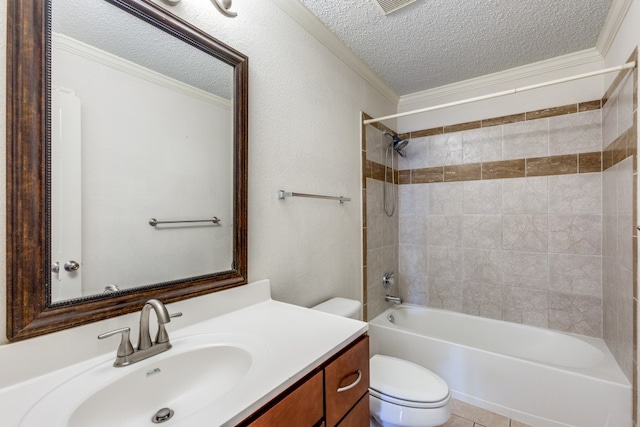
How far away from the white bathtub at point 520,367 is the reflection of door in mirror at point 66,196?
6.36ft

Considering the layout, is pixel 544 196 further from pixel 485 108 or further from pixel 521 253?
pixel 485 108

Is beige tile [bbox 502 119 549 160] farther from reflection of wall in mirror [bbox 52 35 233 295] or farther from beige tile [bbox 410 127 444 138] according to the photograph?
reflection of wall in mirror [bbox 52 35 233 295]

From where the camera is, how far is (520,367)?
169 cm

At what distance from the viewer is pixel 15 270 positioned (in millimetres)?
674

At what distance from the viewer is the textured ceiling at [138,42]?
2.57 ft

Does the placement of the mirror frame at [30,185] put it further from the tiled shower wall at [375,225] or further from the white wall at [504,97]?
the white wall at [504,97]

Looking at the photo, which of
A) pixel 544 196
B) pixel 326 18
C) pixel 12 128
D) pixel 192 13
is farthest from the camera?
pixel 544 196

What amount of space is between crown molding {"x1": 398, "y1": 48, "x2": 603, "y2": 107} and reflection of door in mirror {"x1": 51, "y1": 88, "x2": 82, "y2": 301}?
256cm

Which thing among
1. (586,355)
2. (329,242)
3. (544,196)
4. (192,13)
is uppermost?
(192,13)

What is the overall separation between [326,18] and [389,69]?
755 millimetres

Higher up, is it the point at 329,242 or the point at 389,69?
the point at 389,69

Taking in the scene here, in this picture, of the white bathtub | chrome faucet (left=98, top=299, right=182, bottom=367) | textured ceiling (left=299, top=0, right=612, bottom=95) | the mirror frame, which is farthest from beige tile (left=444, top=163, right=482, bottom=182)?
the mirror frame

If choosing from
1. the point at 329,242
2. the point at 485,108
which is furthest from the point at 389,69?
the point at 329,242

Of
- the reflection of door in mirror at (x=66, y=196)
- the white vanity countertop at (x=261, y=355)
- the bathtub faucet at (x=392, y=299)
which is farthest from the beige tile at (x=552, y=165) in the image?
the reflection of door in mirror at (x=66, y=196)
